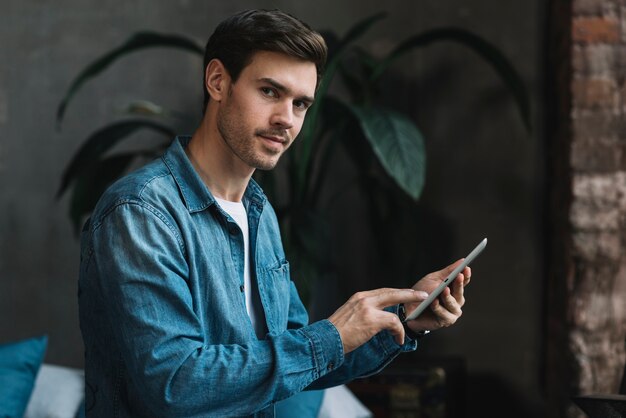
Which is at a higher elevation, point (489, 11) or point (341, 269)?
point (489, 11)

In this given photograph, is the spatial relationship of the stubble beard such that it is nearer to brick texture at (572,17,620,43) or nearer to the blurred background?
brick texture at (572,17,620,43)

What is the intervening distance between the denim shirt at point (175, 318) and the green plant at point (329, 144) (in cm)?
141

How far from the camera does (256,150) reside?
144 cm

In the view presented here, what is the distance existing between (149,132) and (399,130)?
125cm

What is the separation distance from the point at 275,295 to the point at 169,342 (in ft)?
1.20

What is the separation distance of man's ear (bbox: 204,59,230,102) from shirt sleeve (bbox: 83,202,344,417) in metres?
0.27

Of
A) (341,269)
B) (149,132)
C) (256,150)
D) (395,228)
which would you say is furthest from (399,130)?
(256,150)

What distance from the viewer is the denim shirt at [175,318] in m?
1.25

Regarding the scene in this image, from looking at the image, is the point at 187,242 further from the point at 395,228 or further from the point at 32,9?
the point at 32,9

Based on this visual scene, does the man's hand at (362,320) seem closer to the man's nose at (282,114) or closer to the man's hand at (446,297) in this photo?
the man's hand at (446,297)

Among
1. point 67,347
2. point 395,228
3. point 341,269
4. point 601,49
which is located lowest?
point 67,347

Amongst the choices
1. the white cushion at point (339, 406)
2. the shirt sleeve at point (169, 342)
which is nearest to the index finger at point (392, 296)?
the shirt sleeve at point (169, 342)

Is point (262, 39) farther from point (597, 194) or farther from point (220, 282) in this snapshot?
point (597, 194)

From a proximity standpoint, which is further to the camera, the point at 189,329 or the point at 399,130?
the point at 399,130
